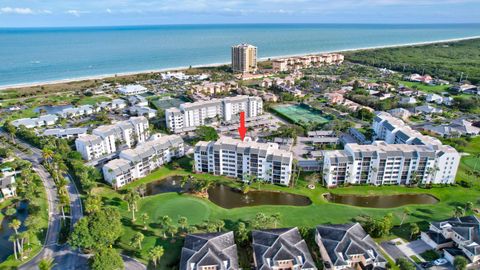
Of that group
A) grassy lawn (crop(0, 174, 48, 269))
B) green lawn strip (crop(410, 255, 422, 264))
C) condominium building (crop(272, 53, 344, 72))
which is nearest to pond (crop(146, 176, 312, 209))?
grassy lawn (crop(0, 174, 48, 269))

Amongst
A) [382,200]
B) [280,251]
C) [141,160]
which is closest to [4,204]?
[141,160]

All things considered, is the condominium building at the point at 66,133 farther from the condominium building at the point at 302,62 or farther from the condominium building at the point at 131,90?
the condominium building at the point at 302,62

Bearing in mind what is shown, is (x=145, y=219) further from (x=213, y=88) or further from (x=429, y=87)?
(x=429, y=87)

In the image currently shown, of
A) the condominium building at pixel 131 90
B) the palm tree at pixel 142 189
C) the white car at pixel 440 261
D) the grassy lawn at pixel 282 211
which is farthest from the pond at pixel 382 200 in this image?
the condominium building at pixel 131 90

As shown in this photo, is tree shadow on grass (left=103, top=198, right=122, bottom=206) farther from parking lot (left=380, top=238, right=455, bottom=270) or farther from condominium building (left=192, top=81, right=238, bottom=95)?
condominium building (left=192, top=81, right=238, bottom=95)

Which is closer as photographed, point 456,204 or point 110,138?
point 456,204

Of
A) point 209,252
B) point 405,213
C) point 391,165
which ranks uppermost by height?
point 391,165
